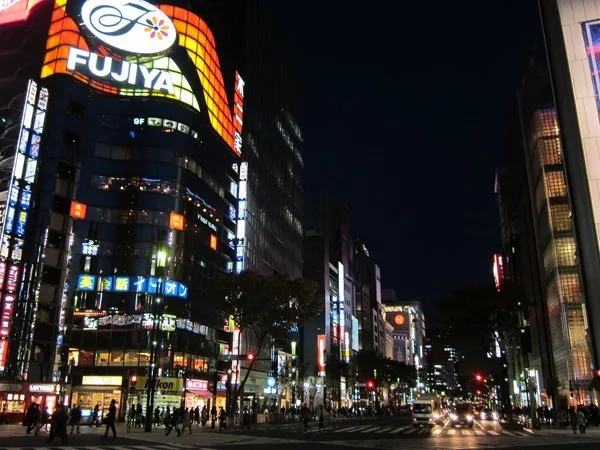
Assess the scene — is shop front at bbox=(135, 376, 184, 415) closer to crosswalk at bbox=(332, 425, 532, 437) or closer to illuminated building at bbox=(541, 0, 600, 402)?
crosswalk at bbox=(332, 425, 532, 437)

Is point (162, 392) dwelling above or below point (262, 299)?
below

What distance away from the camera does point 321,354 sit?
304 ft

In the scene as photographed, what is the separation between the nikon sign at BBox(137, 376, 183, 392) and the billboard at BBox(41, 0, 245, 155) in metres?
29.4

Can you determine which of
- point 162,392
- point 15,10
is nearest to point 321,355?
point 162,392

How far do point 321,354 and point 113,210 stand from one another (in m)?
49.4

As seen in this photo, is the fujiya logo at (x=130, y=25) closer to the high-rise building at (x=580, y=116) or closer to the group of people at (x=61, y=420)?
the group of people at (x=61, y=420)

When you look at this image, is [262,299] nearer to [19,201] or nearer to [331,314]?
[19,201]

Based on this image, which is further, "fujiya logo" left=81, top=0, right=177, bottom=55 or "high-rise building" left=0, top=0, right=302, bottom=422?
"fujiya logo" left=81, top=0, right=177, bottom=55

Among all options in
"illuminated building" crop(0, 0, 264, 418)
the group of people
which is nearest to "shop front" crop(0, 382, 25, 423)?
"illuminated building" crop(0, 0, 264, 418)

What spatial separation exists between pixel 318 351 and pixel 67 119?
188 ft

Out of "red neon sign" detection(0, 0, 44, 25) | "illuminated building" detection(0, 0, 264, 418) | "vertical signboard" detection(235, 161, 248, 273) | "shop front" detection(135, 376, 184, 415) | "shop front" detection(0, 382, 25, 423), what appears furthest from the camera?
"vertical signboard" detection(235, 161, 248, 273)

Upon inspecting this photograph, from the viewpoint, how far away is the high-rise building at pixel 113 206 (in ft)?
155

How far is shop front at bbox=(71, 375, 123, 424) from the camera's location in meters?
52.3

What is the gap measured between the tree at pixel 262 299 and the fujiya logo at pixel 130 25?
1137 inches
